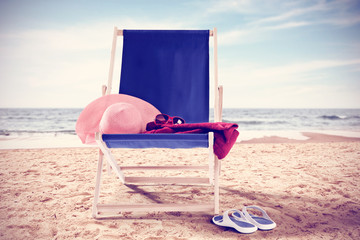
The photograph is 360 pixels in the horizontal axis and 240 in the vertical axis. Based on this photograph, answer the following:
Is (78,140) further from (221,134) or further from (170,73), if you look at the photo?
(221,134)

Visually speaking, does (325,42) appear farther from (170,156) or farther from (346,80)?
(170,156)

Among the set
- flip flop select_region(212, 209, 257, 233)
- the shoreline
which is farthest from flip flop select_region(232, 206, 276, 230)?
the shoreline

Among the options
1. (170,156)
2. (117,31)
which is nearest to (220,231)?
(117,31)

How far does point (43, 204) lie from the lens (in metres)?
1.46

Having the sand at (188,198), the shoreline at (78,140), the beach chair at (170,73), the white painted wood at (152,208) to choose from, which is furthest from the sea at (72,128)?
the white painted wood at (152,208)

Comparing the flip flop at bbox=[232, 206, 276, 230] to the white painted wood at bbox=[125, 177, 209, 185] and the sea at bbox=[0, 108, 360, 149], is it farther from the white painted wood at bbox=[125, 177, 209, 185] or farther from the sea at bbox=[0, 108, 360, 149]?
the sea at bbox=[0, 108, 360, 149]

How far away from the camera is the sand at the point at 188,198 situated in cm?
108

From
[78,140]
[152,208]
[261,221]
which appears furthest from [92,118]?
[78,140]

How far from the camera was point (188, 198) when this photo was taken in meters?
1.58

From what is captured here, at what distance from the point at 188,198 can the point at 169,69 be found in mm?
1020

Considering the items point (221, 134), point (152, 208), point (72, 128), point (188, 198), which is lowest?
point (72, 128)

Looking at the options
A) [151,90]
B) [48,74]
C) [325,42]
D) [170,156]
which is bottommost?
[170,156]

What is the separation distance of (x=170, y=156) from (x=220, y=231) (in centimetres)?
215

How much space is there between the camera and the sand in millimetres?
1082
